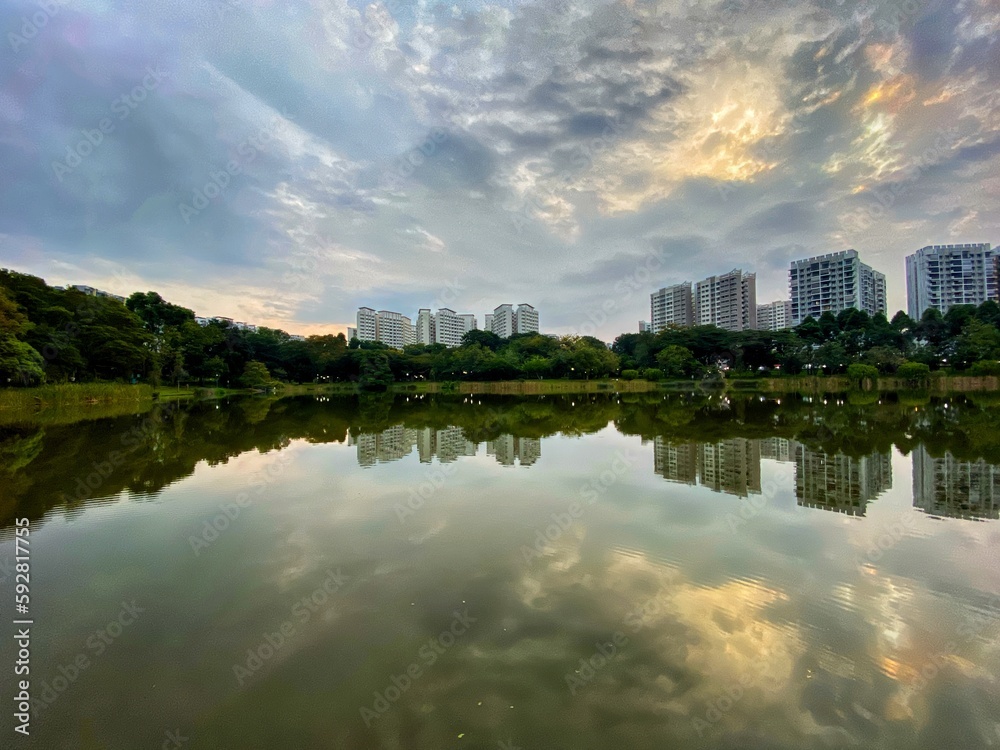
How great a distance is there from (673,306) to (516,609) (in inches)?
4780

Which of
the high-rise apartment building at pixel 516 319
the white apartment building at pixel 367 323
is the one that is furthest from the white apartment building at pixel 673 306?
the white apartment building at pixel 367 323

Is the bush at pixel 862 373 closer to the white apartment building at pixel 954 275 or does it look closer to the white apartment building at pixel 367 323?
the white apartment building at pixel 954 275

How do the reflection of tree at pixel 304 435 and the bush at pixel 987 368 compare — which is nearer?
the reflection of tree at pixel 304 435

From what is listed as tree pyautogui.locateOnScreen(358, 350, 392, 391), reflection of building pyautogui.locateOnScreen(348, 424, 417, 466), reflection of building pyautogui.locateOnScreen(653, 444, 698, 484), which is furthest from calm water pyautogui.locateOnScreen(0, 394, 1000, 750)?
tree pyautogui.locateOnScreen(358, 350, 392, 391)

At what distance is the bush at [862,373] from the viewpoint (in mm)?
42438

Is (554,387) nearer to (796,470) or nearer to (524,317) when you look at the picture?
(796,470)

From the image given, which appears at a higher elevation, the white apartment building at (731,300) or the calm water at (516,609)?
the white apartment building at (731,300)

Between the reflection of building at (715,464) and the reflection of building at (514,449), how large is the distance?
114 inches

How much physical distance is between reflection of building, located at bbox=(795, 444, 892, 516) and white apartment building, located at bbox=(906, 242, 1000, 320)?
3872 inches

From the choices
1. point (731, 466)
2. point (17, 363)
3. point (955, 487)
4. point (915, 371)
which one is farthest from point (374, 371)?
point (915, 371)

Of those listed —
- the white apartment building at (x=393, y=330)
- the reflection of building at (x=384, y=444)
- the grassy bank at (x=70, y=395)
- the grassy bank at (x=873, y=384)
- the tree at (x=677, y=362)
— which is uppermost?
the white apartment building at (x=393, y=330)

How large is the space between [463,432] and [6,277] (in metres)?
40.3

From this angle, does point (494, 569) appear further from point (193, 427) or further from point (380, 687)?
point (193, 427)

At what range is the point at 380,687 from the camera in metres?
2.83
